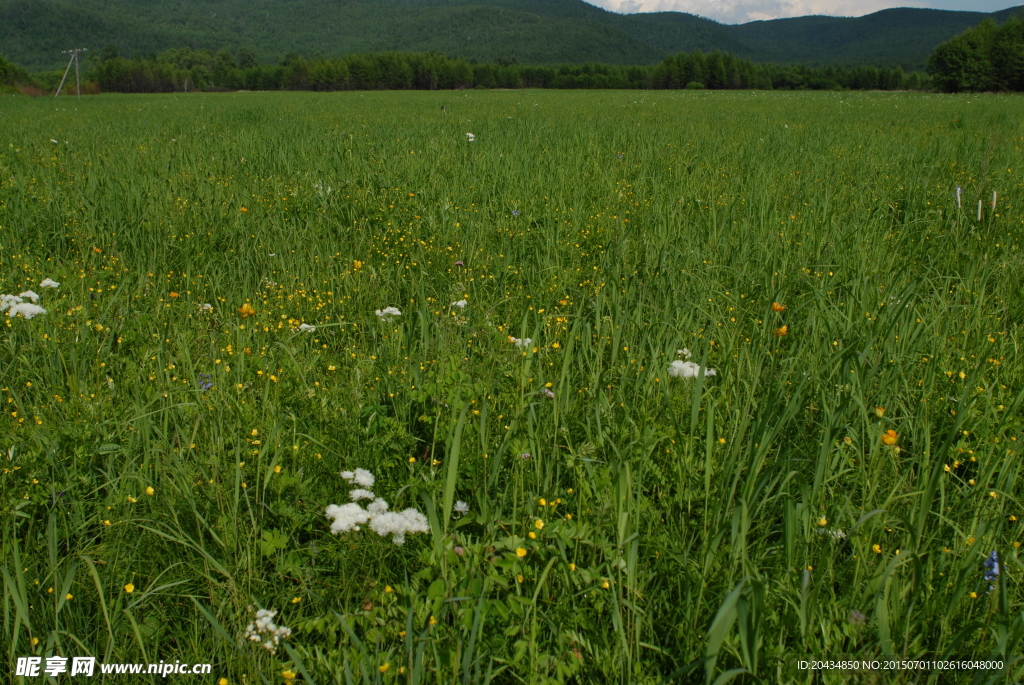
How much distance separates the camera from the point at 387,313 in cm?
270

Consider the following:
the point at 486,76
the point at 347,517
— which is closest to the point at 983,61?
the point at 486,76

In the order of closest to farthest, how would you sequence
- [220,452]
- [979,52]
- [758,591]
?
[758,591] → [220,452] → [979,52]

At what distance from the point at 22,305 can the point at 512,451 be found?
2.27m

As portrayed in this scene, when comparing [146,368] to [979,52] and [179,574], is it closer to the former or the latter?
[179,574]

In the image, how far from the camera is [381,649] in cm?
127

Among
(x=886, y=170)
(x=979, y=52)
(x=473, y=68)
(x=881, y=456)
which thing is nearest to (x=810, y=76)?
(x=979, y=52)

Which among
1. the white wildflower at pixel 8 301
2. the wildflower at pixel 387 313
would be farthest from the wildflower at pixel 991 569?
the white wildflower at pixel 8 301

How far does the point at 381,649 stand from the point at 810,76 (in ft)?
329

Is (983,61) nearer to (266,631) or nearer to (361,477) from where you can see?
(361,477)

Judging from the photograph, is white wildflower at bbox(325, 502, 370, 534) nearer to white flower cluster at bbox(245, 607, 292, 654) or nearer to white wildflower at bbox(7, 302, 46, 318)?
white flower cluster at bbox(245, 607, 292, 654)

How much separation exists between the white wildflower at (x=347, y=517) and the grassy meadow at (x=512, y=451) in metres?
0.11

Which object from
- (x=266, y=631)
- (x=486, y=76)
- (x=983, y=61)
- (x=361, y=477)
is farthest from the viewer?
(x=486, y=76)

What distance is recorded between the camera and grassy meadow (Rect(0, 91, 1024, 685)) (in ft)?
4.20

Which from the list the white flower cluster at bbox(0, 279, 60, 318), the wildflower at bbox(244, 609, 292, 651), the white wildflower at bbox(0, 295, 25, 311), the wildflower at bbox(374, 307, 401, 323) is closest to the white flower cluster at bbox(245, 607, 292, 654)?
the wildflower at bbox(244, 609, 292, 651)
